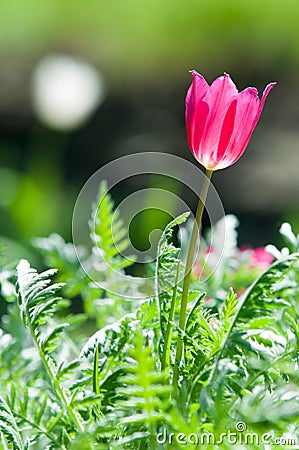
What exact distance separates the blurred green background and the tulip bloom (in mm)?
1816

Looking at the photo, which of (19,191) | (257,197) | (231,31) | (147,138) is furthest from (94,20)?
(19,191)

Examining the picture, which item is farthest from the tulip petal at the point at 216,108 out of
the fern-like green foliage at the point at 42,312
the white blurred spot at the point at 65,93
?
the white blurred spot at the point at 65,93

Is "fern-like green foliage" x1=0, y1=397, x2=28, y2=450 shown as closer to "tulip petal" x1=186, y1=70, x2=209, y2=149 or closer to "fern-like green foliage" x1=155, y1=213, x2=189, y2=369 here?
"fern-like green foliage" x1=155, y1=213, x2=189, y2=369

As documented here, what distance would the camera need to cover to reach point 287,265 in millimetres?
476

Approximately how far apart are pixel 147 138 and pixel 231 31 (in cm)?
72

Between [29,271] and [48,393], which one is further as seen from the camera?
[48,393]

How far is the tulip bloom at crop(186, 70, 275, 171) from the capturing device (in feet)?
1.74

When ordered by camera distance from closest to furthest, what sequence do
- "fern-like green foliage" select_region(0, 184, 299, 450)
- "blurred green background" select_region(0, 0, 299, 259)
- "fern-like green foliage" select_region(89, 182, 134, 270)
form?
"fern-like green foliage" select_region(0, 184, 299, 450) < "fern-like green foliage" select_region(89, 182, 134, 270) < "blurred green background" select_region(0, 0, 299, 259)

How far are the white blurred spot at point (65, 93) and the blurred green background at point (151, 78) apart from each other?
0.03 meters

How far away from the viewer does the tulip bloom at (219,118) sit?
0.53 metres

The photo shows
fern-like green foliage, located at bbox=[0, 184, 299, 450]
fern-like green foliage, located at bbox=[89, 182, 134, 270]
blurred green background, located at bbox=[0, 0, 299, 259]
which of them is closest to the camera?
fern-like green foliage, located at bbox=[0, 184, 299, 450]

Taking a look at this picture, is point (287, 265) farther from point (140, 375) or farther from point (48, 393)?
point (48, 393)

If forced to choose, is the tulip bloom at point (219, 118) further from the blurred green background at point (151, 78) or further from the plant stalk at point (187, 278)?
the blurred green background at point (151, 78)

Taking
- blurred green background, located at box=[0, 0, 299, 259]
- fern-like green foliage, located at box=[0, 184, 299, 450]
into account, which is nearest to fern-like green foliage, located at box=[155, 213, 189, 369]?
fern-like green foliage, located at box=[0, 184, 299, 450]
